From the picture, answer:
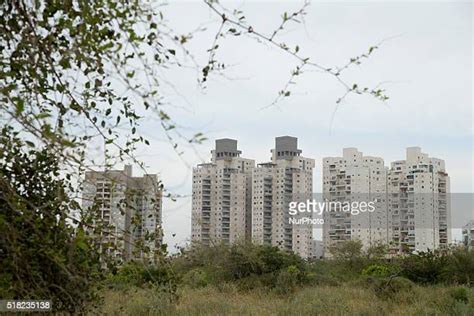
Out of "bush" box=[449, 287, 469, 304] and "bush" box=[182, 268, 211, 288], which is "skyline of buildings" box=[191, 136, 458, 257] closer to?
"bush" box=[182, 268, 211, 288]

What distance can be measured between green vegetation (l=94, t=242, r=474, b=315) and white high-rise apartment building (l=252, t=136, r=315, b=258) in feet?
8.48

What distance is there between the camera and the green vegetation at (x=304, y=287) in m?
5.62

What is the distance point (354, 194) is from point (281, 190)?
2.02 m

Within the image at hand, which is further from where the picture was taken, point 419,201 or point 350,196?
point 350,196

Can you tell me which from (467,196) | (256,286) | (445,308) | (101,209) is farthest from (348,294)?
(467,196)

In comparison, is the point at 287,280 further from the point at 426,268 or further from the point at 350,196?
the point at 350,196

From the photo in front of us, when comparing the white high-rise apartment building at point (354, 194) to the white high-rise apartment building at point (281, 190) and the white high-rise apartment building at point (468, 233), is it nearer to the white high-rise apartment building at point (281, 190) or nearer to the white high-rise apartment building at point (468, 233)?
the white high-rise apartment building at point (281, 190)

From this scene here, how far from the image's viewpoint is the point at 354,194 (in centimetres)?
1650

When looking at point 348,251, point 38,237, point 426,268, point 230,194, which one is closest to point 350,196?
point 348,251

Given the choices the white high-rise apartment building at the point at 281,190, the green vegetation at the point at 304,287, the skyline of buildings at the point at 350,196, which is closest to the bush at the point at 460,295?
the green vegetation at the point at 304,287

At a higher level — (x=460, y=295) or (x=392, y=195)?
(x=392, y=195)

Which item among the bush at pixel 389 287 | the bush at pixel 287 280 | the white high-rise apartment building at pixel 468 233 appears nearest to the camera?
the bush at pixel 389 287

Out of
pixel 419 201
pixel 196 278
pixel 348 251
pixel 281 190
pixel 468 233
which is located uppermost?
pixel 281 190

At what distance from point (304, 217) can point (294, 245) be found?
0.86 metres
